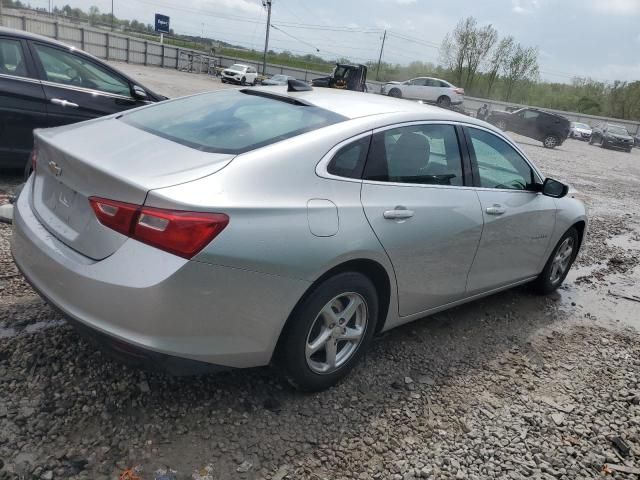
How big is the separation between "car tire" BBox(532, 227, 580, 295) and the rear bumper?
3.17 m

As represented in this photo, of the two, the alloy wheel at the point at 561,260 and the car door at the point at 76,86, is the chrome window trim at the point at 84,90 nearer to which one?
the car door at the point at 76,86

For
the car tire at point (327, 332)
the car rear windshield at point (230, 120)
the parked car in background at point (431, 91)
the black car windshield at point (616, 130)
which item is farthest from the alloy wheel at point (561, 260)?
the black car windshield at point (616, 130)

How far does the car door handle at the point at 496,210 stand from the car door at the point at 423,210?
0.13 meters

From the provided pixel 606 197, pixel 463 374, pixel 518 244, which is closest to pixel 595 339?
pixel 518 244

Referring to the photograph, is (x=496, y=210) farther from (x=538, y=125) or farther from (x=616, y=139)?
(x=616, y=139)

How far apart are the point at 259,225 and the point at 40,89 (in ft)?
14.4

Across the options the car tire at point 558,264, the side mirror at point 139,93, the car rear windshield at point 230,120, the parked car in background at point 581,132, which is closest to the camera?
the car rear windshield at point 230,120

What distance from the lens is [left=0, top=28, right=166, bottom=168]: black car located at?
17.7 ft

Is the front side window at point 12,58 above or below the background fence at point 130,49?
above

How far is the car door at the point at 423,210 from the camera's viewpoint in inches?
116

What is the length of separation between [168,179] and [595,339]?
3726 mm

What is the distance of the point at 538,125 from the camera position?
2677cm

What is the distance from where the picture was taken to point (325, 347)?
289 cm

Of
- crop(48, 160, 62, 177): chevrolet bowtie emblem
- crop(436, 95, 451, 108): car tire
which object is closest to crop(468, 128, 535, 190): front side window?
crop(48, 160, 62, 177): chevrolet bowtie emblem
